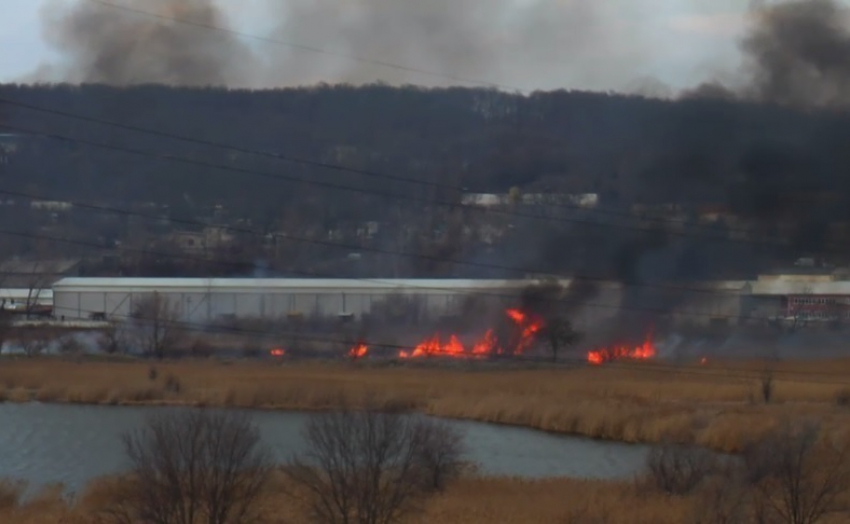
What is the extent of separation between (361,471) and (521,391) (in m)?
11.4

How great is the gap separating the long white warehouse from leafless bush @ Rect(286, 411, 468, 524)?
1998 cm

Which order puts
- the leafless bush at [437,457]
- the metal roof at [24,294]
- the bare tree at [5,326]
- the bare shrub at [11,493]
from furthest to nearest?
the metal roof at [24,294] → the bare tree at [5,326] → the leafless bush at [437,457] → the bare shrub at [11,493]

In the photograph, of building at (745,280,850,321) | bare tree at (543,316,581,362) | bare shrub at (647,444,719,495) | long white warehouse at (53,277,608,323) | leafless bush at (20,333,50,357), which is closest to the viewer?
bare shrub at (647,444,719,495)

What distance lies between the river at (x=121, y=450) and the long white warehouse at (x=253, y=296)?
1254 centimetres

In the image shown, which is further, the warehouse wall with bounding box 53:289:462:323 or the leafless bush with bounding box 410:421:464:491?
the warehouse wall with bounding box 53:289:462:323

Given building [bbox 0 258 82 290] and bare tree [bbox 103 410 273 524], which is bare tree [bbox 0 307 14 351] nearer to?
building [bbox 0 258 82 290]

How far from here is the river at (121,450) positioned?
56.4 feet

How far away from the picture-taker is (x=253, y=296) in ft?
115

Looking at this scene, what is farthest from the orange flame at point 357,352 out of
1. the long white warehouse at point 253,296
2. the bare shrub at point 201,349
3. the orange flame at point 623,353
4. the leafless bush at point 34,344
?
the leafless bush at point 34,344

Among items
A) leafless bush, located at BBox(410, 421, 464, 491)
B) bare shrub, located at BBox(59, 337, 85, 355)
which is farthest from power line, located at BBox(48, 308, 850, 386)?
leafless bush, located at BBox(410, 421, 464, 491)

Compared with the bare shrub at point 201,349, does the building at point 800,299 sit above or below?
above

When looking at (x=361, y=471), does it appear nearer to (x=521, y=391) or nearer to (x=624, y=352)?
(x=521, y=391)

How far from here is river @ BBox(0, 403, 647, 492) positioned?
56.4ft

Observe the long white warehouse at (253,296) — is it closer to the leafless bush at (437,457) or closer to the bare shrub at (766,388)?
the bare shrub at (766,388)
